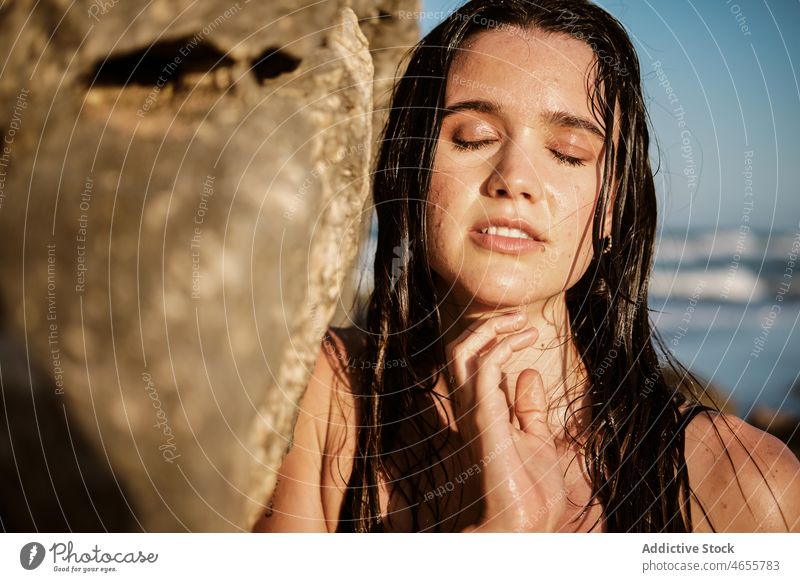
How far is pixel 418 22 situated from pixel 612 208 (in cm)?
62

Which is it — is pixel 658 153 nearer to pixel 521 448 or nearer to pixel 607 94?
pixel 607 94

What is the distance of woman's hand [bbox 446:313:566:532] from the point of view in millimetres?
1076

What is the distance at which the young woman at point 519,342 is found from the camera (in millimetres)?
1140

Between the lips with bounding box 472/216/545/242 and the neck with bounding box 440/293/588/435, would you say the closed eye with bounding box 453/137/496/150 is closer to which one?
the lips with bounding box 472/216/545/242

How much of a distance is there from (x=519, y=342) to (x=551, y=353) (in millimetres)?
171

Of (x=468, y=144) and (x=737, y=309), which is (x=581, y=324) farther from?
(x=737, y=309)

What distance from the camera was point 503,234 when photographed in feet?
3.79

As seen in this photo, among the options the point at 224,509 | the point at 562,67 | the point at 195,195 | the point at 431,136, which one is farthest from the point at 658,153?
the point at 224,509

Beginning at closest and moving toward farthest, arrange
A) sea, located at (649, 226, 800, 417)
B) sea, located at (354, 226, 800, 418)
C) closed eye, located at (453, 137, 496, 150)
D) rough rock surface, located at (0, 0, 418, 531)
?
rough rock surface, located at (0, 0, 418, 531) → closed eye, located at (453, 137, 496, 150) → sea, located at (354, 226, 800, 418) → sea, located at (649, 226, 800, 417)

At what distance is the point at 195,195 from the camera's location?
1084 mm

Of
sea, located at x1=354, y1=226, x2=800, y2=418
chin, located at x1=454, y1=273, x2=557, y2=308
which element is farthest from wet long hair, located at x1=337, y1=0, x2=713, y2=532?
sea, located at x1=354, y1=226, x2=800, y2=418

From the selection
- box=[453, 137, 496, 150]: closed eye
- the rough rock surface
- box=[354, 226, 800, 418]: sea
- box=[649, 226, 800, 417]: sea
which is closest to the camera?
the rough rock surface

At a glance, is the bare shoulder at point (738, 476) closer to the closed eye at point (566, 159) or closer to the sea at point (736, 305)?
the closed eye at point (566, 159)

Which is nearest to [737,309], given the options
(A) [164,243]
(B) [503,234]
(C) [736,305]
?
(C) [736,305]
